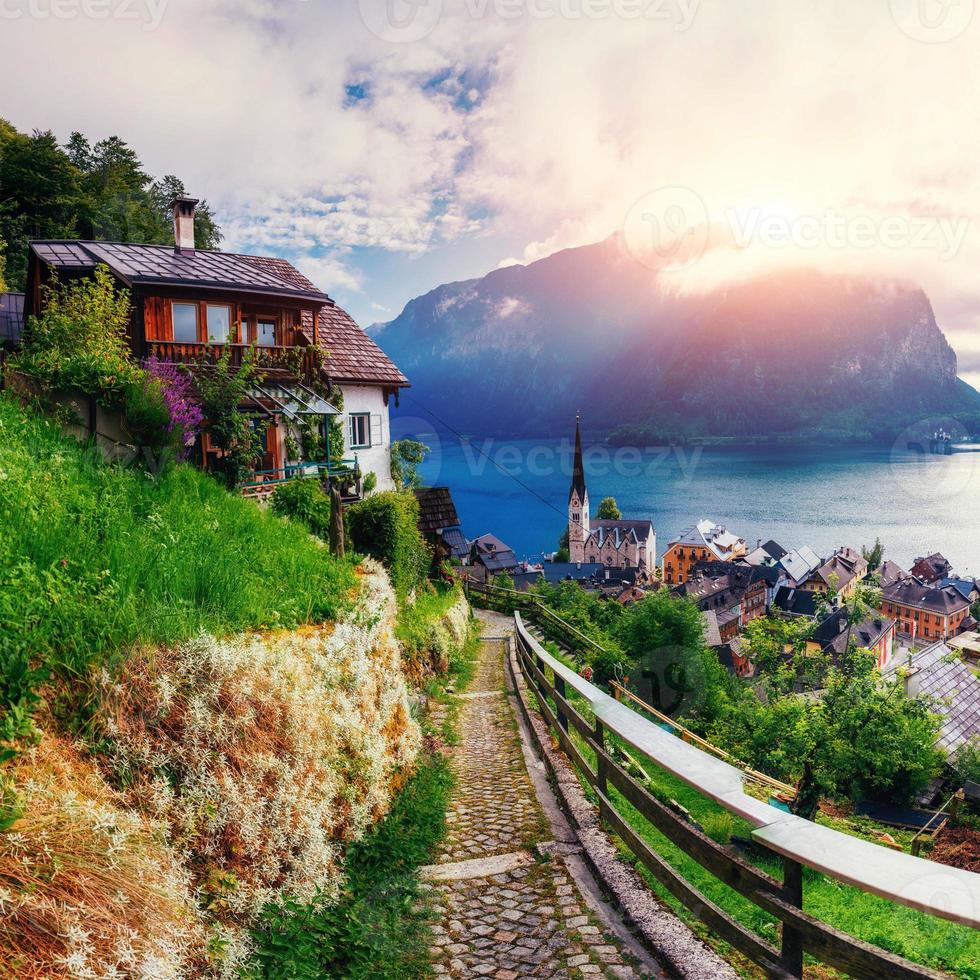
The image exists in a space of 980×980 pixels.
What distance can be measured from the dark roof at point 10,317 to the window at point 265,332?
10754 millimetres

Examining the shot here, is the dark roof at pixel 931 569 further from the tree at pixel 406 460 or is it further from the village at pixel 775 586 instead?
the tree at pixel 406 460

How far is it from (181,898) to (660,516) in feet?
485

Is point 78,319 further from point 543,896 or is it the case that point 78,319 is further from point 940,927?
point 940,927

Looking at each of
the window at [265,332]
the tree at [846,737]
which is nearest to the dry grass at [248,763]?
the window at [265,332]

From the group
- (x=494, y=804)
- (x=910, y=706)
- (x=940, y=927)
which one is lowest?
(x=910, y=706)

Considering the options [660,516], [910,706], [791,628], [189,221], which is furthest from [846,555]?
[189,221]

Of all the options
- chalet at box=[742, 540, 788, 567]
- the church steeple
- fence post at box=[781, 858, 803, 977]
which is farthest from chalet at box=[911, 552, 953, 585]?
fence post at box=[781, 858, 803, 977]

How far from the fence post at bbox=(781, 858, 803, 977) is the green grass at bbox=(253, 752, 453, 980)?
1915mm

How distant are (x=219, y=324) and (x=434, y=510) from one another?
33.8 feet

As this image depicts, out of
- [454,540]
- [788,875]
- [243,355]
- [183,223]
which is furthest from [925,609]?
[788,875]

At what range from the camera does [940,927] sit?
5676 millimetres

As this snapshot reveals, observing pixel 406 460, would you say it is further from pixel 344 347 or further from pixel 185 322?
pixel 185 322

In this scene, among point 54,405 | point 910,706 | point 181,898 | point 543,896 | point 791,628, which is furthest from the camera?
point 791,628

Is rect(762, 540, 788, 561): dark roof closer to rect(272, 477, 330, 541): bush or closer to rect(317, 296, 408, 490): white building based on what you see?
rect(317, 296, 408, 490): white building
